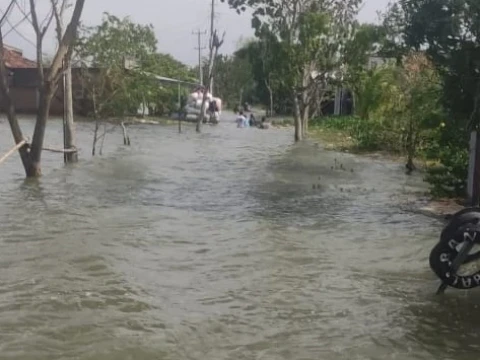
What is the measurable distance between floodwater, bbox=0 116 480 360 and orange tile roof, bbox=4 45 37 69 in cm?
4019

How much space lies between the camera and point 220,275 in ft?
24.5

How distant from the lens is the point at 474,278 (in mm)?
6137

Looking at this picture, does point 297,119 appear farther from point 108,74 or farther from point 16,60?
point 16,60

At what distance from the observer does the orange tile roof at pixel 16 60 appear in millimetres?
52825

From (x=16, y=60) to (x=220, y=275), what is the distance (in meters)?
51.5

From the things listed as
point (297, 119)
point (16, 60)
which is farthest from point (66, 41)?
point (16, 60)

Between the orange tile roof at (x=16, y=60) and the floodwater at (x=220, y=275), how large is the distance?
40.2 meters

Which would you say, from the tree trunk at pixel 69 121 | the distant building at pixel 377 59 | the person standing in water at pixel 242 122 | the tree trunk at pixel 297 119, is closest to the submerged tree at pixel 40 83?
the tree trunk at pixel 69 121

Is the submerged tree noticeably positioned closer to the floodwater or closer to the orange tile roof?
the floodwater

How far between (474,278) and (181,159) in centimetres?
1554

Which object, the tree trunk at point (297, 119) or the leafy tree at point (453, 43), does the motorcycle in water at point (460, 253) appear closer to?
the leafy tree at point (453, 43)

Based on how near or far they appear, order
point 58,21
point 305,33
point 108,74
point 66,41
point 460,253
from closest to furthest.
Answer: point 460,253 < point 66,41 < point 58,21 < point 108,74 < point 305,33

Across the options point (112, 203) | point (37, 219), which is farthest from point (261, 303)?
point (112, 203)

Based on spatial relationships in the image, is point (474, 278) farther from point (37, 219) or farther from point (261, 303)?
point (37, 219)
